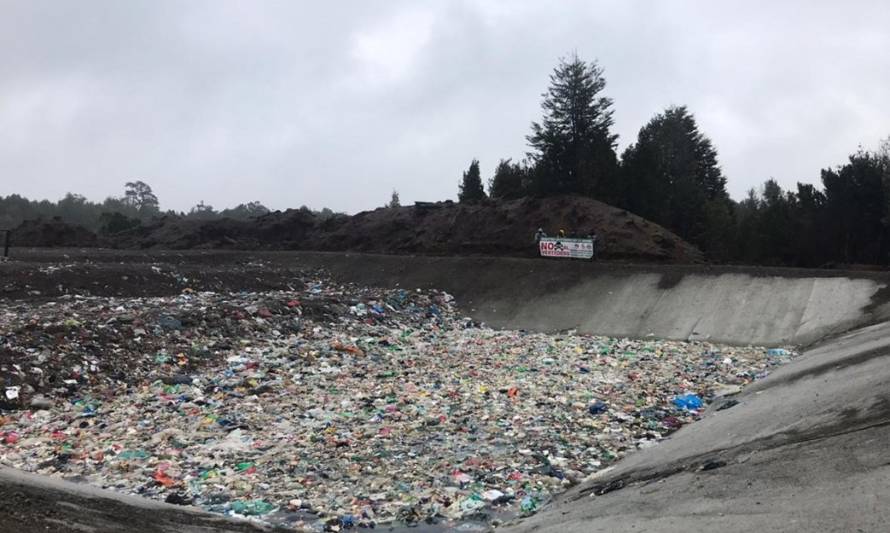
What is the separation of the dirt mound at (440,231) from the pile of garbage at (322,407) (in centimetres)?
1053

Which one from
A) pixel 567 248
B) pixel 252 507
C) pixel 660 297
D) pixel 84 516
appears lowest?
pixel 252 507

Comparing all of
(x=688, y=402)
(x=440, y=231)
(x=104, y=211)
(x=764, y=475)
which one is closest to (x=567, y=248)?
(x=440, y=231)

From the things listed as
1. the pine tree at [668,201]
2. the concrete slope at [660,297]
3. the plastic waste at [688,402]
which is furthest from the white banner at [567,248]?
the plastic waste at [688,402]

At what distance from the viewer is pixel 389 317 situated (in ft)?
52.8

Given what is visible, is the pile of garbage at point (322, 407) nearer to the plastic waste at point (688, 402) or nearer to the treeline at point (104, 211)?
the plastic waste at point (688, 402)

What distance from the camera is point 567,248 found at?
70.5ft

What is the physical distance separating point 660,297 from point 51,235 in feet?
99.8

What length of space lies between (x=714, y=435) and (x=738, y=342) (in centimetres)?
853

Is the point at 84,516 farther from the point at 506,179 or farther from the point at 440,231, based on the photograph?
the point at 506,179

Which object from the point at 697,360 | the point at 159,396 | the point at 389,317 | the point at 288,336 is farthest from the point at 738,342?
the point at 159,396

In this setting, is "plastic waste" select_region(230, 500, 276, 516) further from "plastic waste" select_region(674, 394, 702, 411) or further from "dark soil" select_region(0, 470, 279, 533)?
"plastic waste" select_region(674, 394, 702, 411)

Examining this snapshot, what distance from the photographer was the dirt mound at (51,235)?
31.7 metres

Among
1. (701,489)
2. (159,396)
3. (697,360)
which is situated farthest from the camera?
(697,360)

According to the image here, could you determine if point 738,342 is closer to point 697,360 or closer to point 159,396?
point 697,360
